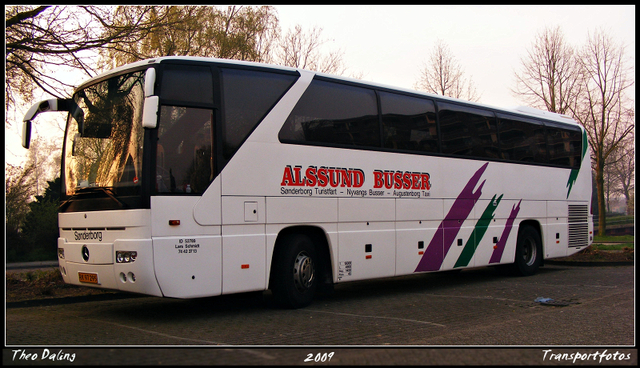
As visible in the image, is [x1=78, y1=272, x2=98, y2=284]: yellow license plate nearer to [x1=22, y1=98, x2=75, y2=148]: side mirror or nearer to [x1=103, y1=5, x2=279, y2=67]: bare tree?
[x1=22, y1=98, x2=75, y2=148]: side mirror

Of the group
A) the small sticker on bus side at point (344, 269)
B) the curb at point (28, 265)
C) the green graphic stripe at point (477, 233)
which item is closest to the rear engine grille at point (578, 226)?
the green graphic stripe at point (477, 233)

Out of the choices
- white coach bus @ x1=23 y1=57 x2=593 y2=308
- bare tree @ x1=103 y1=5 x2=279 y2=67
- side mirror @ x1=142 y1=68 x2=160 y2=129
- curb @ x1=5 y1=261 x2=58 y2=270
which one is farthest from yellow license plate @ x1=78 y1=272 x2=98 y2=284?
curb @ x1=5 y1=261 x2=58 y2=270

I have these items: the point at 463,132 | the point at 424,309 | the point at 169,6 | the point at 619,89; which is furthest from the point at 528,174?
the point at 619,89

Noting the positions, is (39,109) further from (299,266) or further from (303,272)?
(303,272)

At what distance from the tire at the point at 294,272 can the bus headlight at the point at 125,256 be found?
231 cm

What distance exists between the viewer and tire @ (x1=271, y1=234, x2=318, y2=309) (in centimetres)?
962

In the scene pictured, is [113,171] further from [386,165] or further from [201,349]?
[386,165]

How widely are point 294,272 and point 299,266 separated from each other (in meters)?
0.13

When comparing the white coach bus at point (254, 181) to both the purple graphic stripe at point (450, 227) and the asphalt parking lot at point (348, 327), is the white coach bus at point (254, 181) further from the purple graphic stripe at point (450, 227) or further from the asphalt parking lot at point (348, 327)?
the asphalt parking lot at point (348, 327)

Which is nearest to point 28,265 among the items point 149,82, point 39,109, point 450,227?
point 39,109

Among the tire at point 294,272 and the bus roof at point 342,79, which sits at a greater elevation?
the bus roof at point 342,79

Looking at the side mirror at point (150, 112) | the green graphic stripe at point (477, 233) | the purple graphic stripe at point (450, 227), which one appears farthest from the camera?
the green graphic stripe at point (477, 233)

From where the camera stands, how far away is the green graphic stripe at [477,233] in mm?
13305

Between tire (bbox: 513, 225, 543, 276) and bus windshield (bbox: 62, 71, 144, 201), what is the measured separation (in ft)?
33.4
